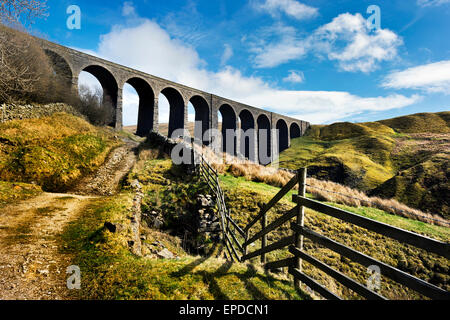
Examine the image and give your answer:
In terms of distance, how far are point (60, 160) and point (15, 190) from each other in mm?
3238

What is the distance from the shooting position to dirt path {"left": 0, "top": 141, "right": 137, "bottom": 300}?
112 inches

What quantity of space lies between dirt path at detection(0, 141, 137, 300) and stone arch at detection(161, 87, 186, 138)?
972 inches

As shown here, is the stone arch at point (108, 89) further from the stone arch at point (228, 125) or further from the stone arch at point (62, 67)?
the stone arch at point (228, 125)

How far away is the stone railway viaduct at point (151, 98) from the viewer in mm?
20484

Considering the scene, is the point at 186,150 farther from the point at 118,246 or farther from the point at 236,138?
the point at 236,138

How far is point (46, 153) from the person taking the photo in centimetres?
925

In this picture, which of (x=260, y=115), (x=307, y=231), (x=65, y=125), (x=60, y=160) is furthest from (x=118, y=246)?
(x=260, y=115)

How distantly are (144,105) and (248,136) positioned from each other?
22.2 m

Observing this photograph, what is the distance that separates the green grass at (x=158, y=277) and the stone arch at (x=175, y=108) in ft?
90.1

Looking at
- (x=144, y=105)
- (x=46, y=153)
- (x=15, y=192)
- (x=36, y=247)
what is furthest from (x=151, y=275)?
(x=144, y=105)

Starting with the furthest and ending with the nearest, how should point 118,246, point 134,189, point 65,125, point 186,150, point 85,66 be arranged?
1. point 85,66
2. point 65,125
3. point 186,150
4. point 134,189
5. point 118,246

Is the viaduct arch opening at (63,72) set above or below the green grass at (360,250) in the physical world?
above

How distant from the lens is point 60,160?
9641mm

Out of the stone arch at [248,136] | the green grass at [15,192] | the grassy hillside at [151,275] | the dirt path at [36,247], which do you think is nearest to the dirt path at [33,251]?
the dirt path at [36,247]
